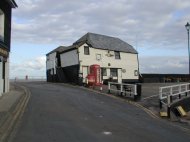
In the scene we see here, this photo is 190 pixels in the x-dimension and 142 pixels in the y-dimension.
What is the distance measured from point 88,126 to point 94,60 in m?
34.5

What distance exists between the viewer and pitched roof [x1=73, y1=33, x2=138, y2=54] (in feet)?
170

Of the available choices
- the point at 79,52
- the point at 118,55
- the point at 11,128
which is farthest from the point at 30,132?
the point at 118,55

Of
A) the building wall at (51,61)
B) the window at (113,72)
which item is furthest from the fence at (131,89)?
the building wall at (51,61)

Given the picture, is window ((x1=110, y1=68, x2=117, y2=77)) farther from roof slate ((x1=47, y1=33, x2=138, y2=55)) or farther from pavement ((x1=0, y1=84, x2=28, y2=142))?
pavement ((x1=0, y1=84, x2=28, y2=142))

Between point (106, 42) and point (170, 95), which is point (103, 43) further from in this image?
point (170, 95)

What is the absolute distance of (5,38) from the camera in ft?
95.6

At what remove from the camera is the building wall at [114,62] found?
48.8 m

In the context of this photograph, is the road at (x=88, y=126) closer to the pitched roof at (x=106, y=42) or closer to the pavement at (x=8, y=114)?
the pavement at (x=8, y=114)

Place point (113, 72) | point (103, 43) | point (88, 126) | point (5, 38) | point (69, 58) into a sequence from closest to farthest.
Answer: point (88, 126) < point (5, 38) < point (69, 58) < point (113, 72) < point (103, 43)

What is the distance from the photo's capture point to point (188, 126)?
1911 cm

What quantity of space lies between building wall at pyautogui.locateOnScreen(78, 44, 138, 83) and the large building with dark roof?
59.8ft

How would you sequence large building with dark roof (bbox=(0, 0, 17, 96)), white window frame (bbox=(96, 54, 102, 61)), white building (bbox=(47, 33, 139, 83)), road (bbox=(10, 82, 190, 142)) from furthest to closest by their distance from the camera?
white window frame (bbox=(96, 54, 102, 61)), white building (bbox=(47, 33, 139, 83)), large building with dark roof (bbox=(0, 0, 17, 96)), road (bbox=(10, 82, 190, 142))

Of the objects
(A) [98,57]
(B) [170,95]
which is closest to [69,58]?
(A) [98,57]

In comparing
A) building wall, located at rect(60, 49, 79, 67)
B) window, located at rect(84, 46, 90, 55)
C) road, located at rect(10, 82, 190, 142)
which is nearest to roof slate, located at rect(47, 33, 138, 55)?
building wall, located at rect(60, 49, 79, 67)
